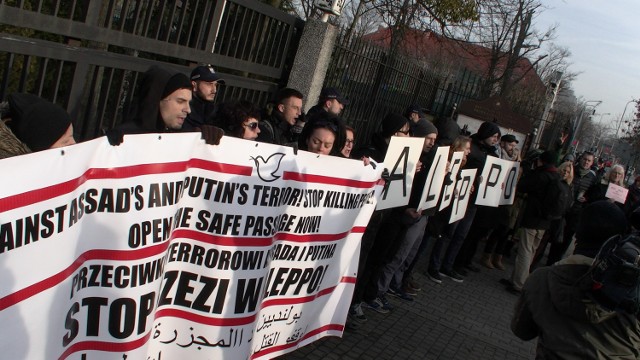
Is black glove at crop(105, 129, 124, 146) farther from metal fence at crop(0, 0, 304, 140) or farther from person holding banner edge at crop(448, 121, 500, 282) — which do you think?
person holding banner edge at crop(448, 121, 500, 282)

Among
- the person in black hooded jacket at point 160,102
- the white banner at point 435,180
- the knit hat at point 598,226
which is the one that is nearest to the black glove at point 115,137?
the person in black hooded jacket at point 160,102

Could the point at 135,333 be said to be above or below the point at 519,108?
below

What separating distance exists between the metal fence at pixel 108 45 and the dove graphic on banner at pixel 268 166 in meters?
1.40

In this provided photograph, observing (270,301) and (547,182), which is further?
(547,182)

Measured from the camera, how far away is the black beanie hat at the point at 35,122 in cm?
269

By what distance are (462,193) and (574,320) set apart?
171 inches

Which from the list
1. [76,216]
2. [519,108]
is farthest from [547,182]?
[519,108]

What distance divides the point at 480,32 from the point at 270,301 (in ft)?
52.5

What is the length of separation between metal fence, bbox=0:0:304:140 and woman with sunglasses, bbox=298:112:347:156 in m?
1.21

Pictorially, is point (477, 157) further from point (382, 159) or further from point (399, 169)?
point (399, 169)

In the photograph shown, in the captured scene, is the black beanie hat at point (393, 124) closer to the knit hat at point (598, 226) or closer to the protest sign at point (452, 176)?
the protest sign at point (452, 176)

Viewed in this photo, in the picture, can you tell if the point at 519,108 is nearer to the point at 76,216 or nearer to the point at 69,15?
the point at 69,15

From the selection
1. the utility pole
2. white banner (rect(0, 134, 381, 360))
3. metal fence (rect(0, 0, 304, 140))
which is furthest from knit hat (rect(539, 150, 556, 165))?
the utility pole

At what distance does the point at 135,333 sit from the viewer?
2789mm
